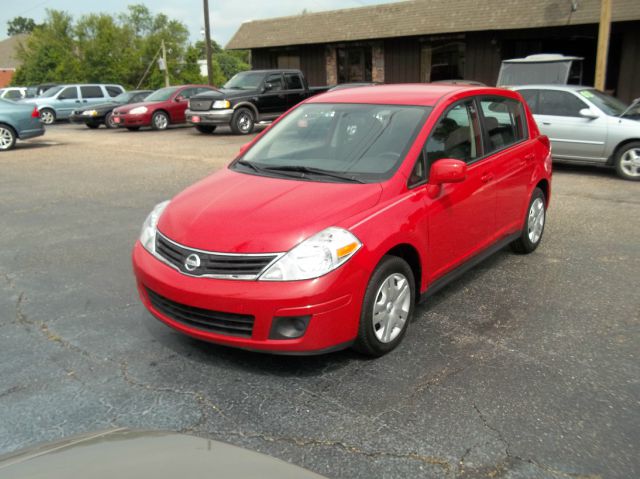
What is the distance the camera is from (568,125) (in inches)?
419

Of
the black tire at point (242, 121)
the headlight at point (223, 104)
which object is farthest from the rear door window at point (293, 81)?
the headlight at point (223, 104)

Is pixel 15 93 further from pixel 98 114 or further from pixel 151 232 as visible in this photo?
pixel 151 232

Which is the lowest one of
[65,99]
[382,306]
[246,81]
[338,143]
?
[382,306]

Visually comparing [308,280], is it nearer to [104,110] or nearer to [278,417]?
[278,417]

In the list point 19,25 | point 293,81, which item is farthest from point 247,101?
point 19,25

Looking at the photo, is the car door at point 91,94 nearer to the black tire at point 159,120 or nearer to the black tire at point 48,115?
the black tire at point 48,115

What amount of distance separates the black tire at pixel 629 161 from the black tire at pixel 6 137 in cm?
1435

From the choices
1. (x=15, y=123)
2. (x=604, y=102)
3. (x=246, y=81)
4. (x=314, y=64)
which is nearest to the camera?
(x=604, y=102)

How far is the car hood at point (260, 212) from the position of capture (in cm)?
360

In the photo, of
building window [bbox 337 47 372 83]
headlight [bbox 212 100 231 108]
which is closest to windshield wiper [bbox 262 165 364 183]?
headlight [bbox 212 100 231 108]

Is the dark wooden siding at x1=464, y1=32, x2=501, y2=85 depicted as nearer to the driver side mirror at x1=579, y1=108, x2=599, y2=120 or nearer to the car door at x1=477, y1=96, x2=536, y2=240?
the driver side mirror at x1=579, y1=108, x2=599, y2=120

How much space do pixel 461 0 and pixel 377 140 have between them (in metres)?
19.1

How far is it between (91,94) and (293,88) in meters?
10.8

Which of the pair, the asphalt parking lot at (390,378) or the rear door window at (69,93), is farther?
the rear door window at (69,93)
